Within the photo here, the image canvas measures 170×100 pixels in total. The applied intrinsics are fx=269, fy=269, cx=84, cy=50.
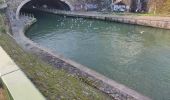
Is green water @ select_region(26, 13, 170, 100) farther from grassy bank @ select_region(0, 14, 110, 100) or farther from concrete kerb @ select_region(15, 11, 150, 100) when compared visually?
grassy bank @ select_region(0, 14, 110, 100)

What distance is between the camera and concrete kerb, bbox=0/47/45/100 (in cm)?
524

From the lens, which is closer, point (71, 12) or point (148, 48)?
point (148, 48)

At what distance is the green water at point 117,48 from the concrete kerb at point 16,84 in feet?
48.3

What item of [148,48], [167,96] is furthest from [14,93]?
[148,48]

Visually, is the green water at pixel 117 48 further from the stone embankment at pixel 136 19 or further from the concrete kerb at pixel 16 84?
the concrete kerb at pixel 16 84

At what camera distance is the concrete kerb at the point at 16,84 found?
17.2 feet

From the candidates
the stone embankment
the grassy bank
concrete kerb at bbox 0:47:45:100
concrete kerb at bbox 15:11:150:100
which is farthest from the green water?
concrete kerb at bbox 0:47:45:100

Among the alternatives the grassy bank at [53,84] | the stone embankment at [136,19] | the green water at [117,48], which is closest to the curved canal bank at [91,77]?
the grassy bank at [53,84]

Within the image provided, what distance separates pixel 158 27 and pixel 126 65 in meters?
21.1

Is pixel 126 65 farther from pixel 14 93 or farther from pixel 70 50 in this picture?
pixel 14 93

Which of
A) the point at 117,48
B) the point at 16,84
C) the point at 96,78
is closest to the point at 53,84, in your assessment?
the point at 16,84

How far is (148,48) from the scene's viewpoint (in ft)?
115

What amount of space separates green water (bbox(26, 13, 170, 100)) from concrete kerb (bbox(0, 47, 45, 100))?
14.7 meters

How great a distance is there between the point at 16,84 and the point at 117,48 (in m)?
29.4
